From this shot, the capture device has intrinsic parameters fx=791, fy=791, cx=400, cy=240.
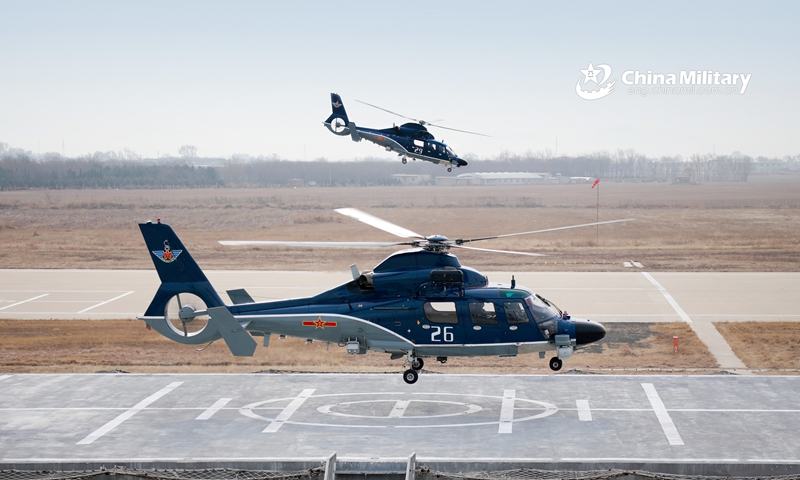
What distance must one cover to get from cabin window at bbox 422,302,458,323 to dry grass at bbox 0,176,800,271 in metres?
38.3

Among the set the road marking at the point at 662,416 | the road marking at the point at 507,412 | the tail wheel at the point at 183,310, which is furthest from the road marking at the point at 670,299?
the tail wheel at the point at 183,310

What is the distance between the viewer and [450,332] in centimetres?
2416

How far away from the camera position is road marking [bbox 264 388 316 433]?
25203mm

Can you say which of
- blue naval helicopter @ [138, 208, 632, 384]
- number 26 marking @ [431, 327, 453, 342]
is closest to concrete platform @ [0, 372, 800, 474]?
blue naval helicopter @ [138, 208, 632, 384]

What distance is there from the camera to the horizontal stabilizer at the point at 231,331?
79.7 feet

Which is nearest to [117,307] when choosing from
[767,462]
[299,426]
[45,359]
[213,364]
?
[45,359]

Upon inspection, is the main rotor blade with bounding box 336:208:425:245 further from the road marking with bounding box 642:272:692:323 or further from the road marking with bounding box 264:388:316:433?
the road marking with bounding box 642:272:692:323

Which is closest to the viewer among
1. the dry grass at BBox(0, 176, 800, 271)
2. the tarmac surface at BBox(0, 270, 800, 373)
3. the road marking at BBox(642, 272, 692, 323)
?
the road marking at BBox(642, 272, 692, 323)

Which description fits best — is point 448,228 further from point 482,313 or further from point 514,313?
point 482,313

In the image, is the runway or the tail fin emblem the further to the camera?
the runway

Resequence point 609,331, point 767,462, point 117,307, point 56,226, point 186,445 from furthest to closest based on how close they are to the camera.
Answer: point 56,226 < point 117,307 < point 609,331 < point 186,445 < point 767,462

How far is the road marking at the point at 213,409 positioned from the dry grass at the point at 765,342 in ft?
73.0

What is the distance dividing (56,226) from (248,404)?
287 feet

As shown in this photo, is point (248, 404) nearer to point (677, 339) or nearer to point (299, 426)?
point (299, 426)
